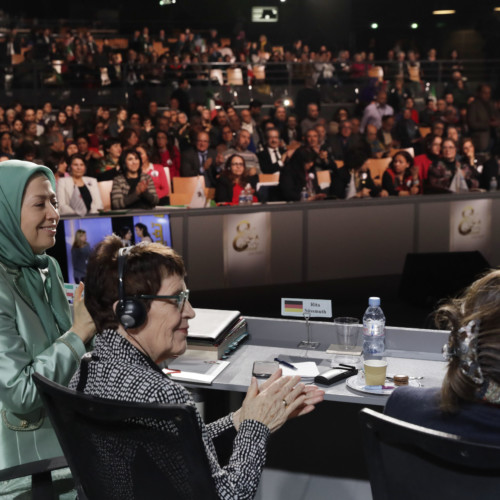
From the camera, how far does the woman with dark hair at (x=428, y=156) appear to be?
7.29m

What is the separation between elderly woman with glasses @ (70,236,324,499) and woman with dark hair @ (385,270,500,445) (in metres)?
0.36

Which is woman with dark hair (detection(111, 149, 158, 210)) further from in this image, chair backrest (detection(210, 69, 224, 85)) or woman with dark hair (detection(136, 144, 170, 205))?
chair backrest (detection(210, 69, 224, 85))

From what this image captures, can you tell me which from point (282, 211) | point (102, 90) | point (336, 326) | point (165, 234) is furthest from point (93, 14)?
point (336, 326)

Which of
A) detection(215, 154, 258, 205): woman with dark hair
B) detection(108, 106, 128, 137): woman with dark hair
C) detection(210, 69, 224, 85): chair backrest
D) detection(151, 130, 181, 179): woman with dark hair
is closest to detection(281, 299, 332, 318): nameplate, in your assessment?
detection(215, 154, 258, 205): woman with dark hair

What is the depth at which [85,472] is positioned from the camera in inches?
51.4

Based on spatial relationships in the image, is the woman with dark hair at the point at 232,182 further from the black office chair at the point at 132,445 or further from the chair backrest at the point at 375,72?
the chair backrest at the point at 375,72

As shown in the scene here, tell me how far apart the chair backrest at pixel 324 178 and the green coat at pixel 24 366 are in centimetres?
539

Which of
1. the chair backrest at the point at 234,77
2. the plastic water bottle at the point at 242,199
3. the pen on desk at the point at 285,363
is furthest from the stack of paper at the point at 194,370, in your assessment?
the chair backrest at the point at 234,77

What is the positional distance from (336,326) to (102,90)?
9392 mm

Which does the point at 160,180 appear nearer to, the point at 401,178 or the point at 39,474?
the point at 401,178

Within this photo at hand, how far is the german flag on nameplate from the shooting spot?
98.7 inches

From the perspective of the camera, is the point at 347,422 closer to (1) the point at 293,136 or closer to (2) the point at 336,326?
(2) the point at 336,326

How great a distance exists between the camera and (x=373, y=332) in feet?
7.82

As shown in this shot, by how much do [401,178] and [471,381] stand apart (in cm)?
614
